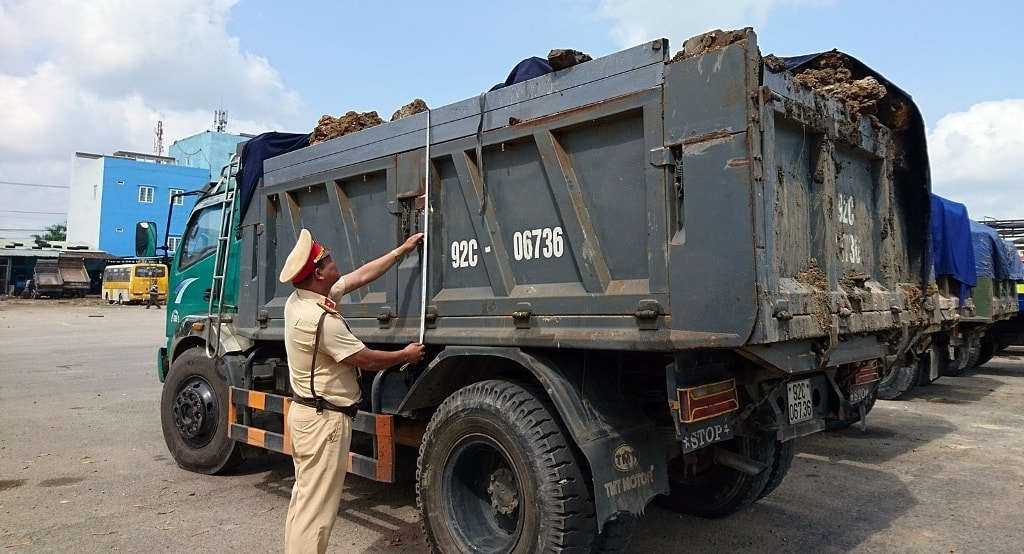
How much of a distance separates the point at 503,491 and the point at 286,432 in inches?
73.4

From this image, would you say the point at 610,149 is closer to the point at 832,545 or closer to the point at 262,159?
the point at 832,545

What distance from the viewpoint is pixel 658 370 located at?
3613 millimetres

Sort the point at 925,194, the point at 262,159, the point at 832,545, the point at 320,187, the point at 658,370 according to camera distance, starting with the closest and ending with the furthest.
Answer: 1. the point at 658,370
2. the point at 832,545
3. the point at 925,194
4. the point at 320,187
5. the point at 262,159

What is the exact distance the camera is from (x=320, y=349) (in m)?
3.49

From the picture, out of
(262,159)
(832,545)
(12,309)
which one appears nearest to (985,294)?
(832,545)

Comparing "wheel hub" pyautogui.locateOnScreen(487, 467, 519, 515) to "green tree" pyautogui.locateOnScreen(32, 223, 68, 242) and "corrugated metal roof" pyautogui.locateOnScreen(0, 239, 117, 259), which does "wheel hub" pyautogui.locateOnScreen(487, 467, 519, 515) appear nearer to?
"corrugated metal roof" pyautogui.locateOnScreen(0, 239, 117, 259)

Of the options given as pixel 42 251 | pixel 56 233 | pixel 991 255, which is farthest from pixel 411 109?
pixel 56 233

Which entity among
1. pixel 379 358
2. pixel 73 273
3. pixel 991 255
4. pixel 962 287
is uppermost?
pixel 73 273

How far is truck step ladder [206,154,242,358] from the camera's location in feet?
19.1

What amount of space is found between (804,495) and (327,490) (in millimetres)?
3689

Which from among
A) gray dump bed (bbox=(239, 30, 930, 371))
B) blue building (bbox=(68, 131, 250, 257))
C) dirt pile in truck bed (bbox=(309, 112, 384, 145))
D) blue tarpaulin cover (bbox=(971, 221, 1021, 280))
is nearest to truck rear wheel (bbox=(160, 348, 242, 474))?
gray dump bed (bbox=(239, 30, 930, 371))

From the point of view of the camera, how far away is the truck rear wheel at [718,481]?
13.9 feet

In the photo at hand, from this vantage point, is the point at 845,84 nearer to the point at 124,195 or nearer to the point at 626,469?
the point at 626,469

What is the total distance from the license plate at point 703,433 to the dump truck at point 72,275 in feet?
147
